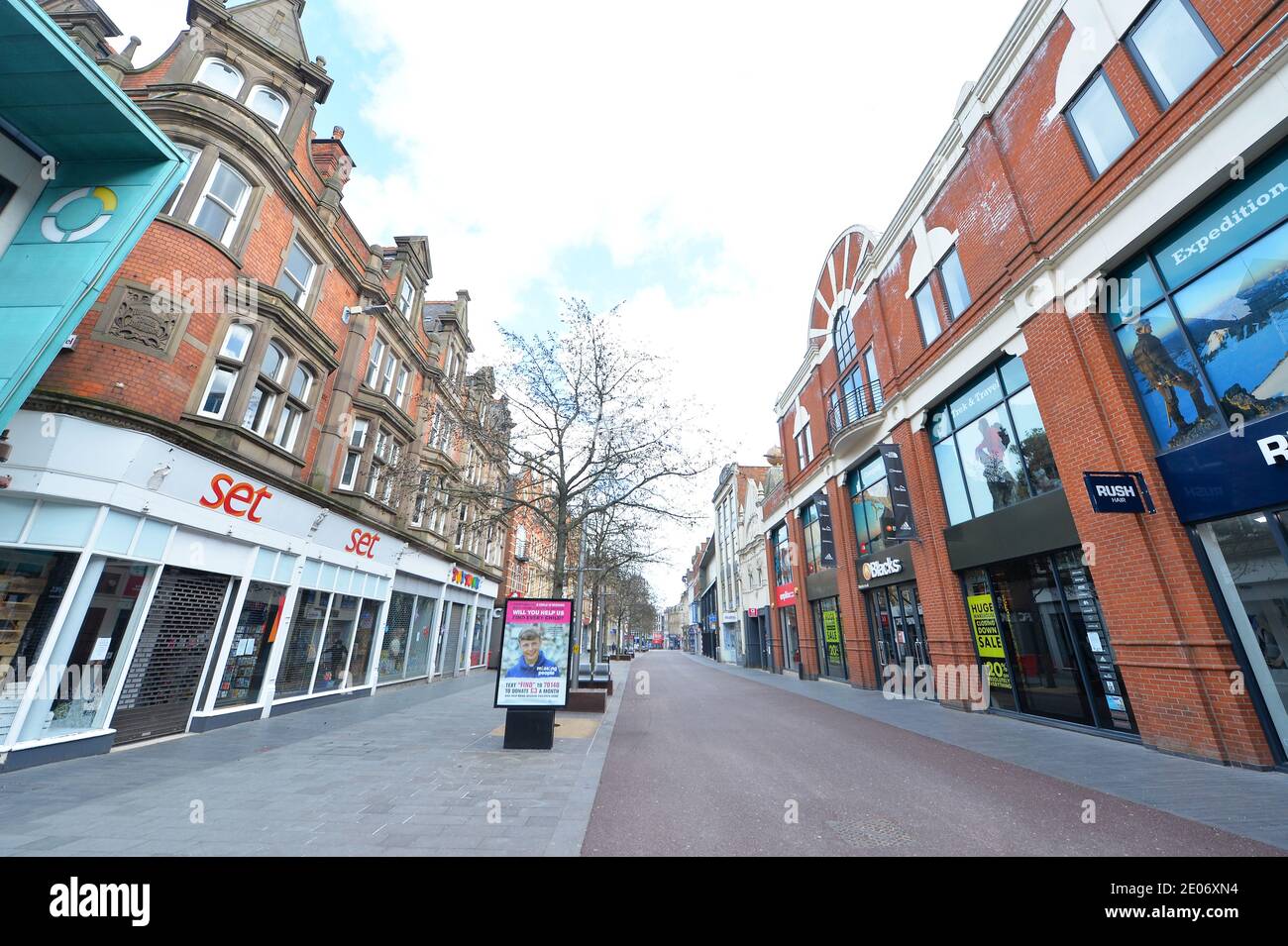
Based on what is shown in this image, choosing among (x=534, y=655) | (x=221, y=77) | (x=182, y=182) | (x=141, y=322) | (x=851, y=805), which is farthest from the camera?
(x=221, y=77)

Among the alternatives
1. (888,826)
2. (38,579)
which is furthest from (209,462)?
(888,826)

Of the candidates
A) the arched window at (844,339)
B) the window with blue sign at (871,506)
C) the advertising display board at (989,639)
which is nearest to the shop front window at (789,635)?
the window with blue sign at (871,506)

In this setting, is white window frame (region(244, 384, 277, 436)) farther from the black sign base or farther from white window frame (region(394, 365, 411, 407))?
the black sign base

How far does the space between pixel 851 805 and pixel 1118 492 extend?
6.29 m

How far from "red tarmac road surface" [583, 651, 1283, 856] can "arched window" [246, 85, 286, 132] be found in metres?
15.4

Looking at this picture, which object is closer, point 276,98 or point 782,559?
point 276,98

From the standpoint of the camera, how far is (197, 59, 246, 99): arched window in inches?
416

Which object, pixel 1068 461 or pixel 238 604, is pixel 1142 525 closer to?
pixel 1068 461

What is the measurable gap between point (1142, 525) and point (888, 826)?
6.56 m

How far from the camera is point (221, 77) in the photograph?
10.9 metres

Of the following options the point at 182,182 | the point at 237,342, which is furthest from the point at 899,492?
the point at 182,182

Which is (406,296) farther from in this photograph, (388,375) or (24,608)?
(24,608)

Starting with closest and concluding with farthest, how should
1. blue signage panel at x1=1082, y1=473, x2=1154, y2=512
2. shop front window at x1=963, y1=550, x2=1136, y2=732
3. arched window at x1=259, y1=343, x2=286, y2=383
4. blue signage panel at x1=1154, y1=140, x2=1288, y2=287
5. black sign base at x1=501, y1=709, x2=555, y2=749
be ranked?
blue signage panel at x1=1154, y1=140, x2=1288, y2=287, blue signage panel at x1=1082, y1=473, x2=1154, y2=512, black sign base at x1=501, y1=709, x2=555, y2=749, shop front window at x1=963, y1=550, x2=1136, y2=732, arched window at x1=259, y1=343, x2=286, y2=383

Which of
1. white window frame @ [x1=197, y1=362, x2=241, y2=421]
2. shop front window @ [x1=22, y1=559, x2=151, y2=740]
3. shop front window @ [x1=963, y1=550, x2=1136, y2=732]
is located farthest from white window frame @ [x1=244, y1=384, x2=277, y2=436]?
shop front window @ [x1=963, y1=550, x2=1136, y2=732]
